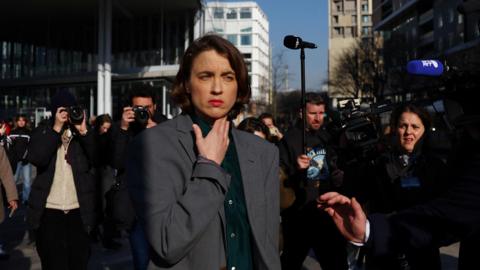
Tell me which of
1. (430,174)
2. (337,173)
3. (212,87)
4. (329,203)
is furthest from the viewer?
(337,173)

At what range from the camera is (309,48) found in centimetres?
391

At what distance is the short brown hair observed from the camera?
2254 mm

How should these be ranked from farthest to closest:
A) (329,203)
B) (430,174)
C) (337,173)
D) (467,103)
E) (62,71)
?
→ (62,71) < (337,173) < (430,174) < (329,203) < (467,103)

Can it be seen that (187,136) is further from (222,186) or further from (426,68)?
(426,68)

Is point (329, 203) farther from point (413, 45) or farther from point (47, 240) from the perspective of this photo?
point (413, 45)

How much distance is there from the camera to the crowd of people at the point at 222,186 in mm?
1869

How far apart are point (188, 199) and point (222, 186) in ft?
0.45

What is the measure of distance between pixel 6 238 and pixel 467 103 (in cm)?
761

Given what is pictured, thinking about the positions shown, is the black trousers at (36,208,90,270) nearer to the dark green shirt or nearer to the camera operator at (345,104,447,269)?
the camera operator at (345,104,447,269)

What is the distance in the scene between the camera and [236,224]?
7.08 feet

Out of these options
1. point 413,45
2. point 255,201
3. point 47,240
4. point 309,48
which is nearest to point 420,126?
point 309,48

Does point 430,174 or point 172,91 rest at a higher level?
point 172,91

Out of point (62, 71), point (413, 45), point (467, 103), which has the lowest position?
point (467, 103)

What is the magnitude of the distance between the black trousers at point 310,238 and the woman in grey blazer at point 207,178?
240cm
